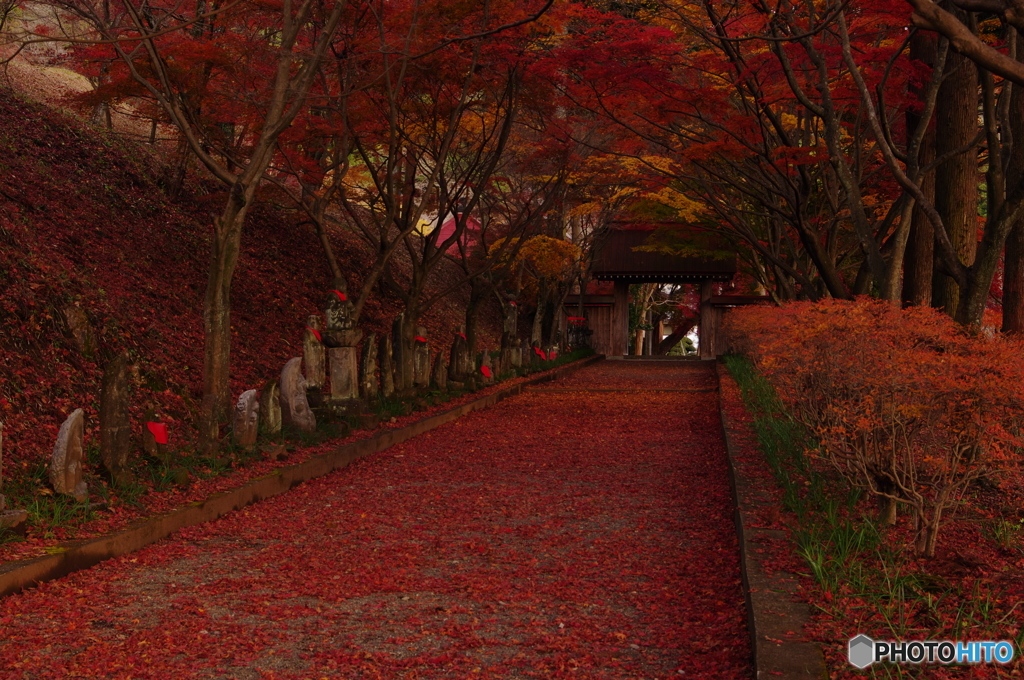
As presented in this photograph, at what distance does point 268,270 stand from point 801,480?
14.8 meters

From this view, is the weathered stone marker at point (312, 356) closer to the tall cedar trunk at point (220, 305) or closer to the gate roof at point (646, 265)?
the tall cedar trunk at point (220, 305)

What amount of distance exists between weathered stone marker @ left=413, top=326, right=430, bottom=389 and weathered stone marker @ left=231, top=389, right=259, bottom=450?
612 centimetres

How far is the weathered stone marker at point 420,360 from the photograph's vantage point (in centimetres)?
1502

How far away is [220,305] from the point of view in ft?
29.0

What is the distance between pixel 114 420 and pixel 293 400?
3121 millimetres

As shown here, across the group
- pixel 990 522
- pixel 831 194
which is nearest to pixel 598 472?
pixel 990 522

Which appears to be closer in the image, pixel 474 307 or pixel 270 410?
pixel 270 410

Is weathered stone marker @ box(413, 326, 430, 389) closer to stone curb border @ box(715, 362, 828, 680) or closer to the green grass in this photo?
the green grass

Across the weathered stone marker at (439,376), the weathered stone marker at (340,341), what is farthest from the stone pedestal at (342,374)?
the weathered stone marker at (439,376)

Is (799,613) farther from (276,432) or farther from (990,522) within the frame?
(276,432)

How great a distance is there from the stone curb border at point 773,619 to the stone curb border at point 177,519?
3901 mm

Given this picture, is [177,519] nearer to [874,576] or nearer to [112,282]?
[874,576]

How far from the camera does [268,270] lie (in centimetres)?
2005

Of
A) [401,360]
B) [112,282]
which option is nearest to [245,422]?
[401,360]
